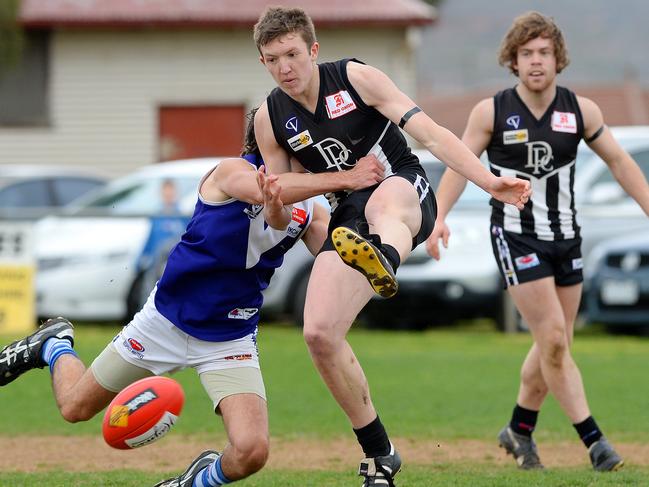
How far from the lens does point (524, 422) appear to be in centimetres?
808

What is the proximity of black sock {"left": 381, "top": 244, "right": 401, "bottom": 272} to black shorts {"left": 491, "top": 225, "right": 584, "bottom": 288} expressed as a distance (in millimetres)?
1798

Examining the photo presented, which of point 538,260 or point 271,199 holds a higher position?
point 271,199

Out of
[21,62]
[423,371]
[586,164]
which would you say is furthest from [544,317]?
[21,62]

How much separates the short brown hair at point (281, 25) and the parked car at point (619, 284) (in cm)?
904

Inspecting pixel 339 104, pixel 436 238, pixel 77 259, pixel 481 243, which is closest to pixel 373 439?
pixel 339 104

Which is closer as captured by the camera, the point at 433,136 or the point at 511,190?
the point at 511,190

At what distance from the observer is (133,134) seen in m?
25.6

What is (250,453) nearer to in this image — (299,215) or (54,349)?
(299,215)

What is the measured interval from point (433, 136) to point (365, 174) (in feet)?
1.25

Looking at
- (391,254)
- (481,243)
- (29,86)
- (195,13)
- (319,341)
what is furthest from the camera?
(29,86)

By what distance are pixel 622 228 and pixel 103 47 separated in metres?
13.0

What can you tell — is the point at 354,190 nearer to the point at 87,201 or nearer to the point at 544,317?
the point at 544,317

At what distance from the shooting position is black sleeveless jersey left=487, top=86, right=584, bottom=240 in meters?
7.72

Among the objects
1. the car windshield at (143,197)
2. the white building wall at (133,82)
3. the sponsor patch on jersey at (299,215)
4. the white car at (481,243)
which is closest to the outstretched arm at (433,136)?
the sponsor patch on jersey at (299,215)
